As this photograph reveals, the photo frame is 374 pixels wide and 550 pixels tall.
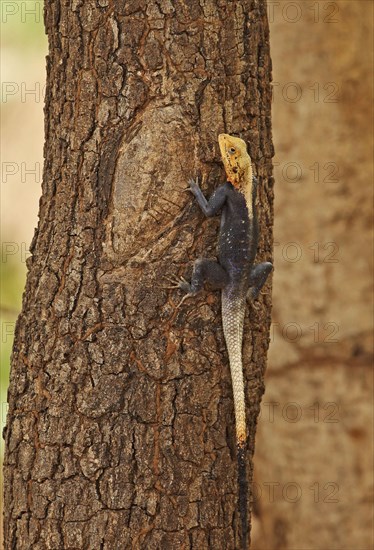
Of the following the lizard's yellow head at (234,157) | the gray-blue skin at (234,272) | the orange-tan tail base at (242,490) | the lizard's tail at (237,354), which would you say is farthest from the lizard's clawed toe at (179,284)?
the orange-tan tail base at (242,490)

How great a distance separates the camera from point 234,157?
276cm

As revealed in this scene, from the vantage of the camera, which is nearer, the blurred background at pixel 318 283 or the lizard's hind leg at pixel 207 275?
the lizard's hind leg at pixel 207 275

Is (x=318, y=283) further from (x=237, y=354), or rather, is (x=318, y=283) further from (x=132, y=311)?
(x=132, y=311)

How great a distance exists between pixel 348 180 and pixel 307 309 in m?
0.77

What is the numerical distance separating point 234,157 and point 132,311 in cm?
54

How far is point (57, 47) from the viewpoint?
2926 millimetres

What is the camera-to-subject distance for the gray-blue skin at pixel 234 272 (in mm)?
2789

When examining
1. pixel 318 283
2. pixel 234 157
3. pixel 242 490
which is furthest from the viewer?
pixel 318 283

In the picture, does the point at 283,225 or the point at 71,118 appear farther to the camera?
the point at 283,225

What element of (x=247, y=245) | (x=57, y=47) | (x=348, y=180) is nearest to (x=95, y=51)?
(x=57, y=47)

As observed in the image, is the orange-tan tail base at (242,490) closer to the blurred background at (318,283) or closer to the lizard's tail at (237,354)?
the lizard's tail at (237,354)

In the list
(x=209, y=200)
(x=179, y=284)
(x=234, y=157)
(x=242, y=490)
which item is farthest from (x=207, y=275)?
(x=242, y=490)

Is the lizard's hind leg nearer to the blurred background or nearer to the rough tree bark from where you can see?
the rough tree bark

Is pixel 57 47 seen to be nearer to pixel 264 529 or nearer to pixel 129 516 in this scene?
pixel 129 516
